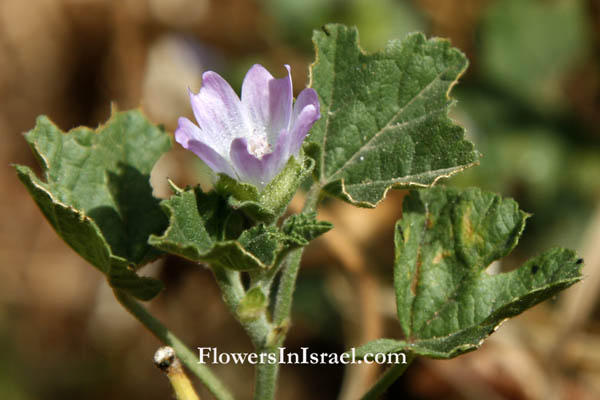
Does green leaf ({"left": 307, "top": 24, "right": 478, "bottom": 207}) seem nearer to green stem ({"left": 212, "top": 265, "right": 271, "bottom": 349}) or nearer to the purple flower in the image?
the purple flower

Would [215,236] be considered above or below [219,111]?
Result: below

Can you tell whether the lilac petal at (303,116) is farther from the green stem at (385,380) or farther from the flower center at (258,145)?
the green stem at (385,380)

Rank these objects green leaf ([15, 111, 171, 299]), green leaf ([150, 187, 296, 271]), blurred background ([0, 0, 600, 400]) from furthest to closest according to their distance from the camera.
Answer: blurred background ([0, 0, 600, 400]) < green leaf ([15, 111, 171, 299]) < green leaf ([150, 187, 296, 271])

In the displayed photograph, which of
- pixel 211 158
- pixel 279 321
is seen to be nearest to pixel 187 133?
pixel 211 158

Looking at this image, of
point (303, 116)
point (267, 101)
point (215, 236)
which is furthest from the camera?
point (267, 101)

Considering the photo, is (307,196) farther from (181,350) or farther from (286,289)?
(181,350)

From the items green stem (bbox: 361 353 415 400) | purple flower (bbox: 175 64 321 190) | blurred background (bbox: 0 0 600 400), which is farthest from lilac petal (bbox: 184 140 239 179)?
blurred background (bbox: 0 0 600 400)

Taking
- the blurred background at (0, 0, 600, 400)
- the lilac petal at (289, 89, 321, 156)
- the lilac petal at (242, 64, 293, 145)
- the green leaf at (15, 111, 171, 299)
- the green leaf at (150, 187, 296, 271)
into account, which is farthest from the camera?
the blurred background at (0, 0, 600, 400)

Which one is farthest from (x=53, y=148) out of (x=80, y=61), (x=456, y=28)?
(x=80, y=61)
